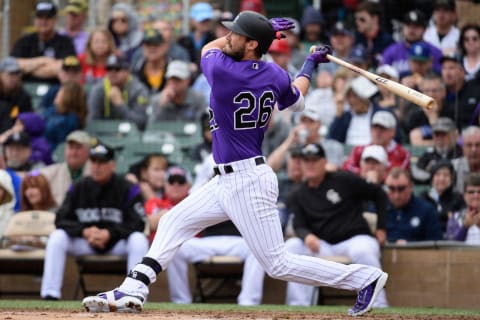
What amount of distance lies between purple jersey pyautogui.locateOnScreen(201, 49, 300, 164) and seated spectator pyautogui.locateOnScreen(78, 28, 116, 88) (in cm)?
628

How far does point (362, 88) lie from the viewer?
1186cm

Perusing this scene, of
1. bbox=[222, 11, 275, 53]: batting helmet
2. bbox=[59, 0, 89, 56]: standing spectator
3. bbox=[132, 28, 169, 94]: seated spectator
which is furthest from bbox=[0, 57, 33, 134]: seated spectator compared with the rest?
bbox=[222, 11, 275, 53]: batting helmet

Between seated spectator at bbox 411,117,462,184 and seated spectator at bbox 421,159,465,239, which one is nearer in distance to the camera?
seated spectator at bbox 421,159,465,239

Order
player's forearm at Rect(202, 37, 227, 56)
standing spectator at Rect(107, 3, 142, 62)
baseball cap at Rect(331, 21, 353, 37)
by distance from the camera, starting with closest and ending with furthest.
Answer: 1. player's forearm at Rect(202, 37, 227, 56)
2. baseball cap at Rect(331, 21, 353, 37)
3. standing spectator at Rect(107, 3, 142, 62)

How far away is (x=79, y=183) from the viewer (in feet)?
34.4

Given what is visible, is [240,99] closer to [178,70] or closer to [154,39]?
[178,70]

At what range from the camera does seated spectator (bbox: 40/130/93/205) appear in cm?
1132

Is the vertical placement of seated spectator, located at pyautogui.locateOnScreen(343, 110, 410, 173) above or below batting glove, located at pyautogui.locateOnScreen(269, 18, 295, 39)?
below

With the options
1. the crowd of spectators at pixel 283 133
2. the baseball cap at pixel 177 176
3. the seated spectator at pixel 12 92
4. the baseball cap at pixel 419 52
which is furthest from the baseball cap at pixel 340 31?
the seated spectator at pixel 12 92

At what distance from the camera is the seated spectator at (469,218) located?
33.3 feet

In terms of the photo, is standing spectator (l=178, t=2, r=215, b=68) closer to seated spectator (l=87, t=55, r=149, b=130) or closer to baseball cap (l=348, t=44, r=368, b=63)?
seated spectator (l=87, t=55, r=149, b=130)

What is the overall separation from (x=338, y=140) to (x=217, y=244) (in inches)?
83.0

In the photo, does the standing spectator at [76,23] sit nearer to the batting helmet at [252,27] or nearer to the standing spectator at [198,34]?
the standing spectator at [198,34]

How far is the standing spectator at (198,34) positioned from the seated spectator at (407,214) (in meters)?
3.71
